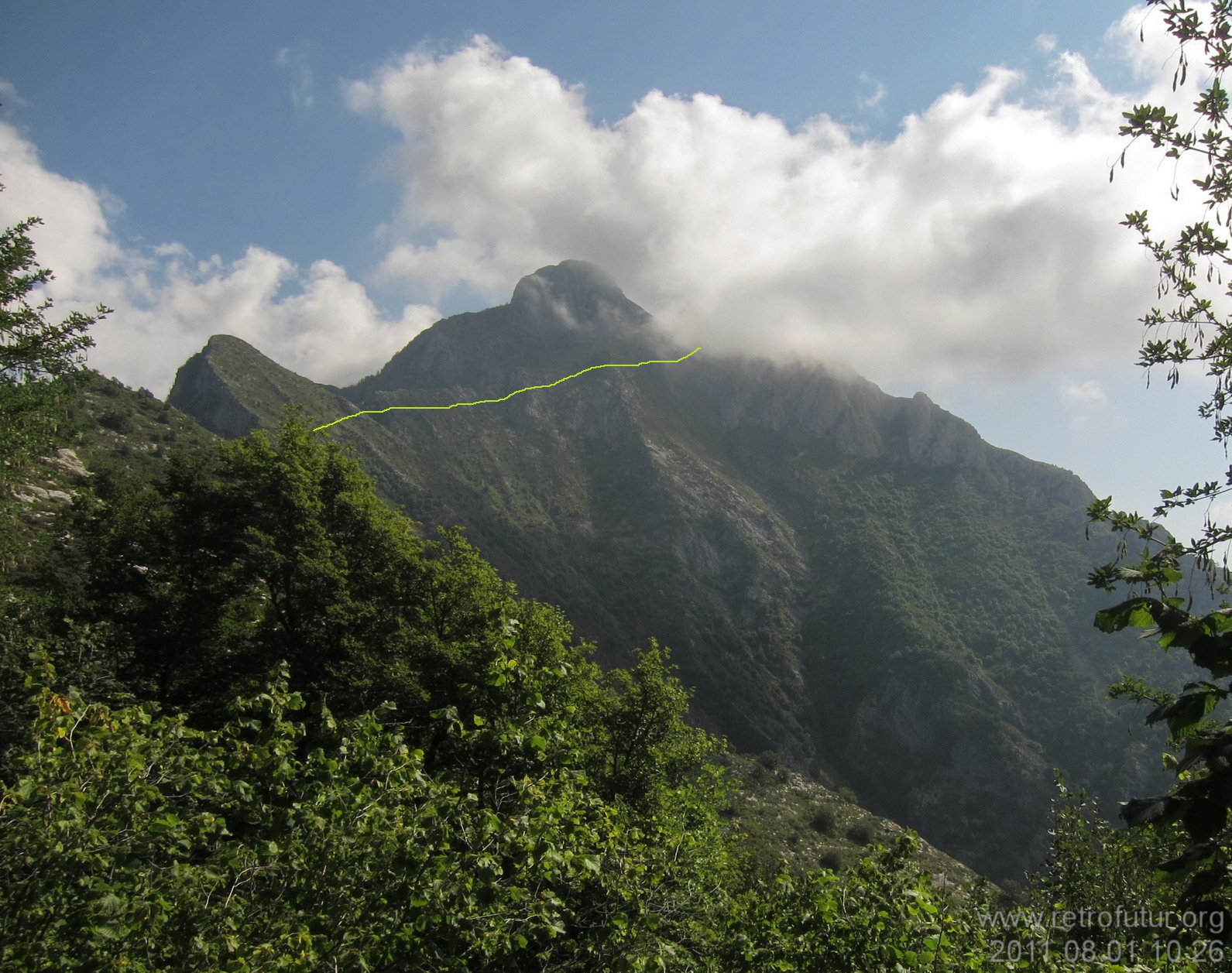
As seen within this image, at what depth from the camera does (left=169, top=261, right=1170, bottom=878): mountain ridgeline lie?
382ft

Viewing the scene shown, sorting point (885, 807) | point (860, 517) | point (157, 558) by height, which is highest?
point (860, 517)

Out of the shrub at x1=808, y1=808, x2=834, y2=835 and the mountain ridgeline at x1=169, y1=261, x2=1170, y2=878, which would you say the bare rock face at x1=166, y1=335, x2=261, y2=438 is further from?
the shrub at x1=808, y1=808, x2=834, y2=835

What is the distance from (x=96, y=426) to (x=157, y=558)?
6313 centimetres

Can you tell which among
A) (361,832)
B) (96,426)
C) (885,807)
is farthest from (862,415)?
(361,832)

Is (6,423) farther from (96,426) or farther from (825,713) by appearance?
(825,713)

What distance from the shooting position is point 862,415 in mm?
190250

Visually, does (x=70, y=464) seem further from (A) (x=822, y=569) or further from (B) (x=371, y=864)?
(A) (x=822, y=569)

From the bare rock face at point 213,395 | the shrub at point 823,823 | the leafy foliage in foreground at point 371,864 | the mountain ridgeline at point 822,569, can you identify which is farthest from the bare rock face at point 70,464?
the shrub at point 823,823

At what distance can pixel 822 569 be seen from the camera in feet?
502

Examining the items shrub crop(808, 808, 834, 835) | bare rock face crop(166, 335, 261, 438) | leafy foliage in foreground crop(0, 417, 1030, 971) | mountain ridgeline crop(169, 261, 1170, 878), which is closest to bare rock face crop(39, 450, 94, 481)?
bare rock face crop(166, 335, 261, 438)

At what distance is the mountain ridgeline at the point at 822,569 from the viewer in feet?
382

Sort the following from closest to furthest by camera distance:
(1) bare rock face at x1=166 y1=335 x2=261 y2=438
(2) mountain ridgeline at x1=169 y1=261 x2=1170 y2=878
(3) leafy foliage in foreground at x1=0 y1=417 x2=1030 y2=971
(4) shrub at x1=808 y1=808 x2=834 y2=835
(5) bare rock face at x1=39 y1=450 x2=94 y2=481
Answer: (3) leafy foliage in foreground at x1=0 y1=417 x2=1030 y2=971
(5) bare rock face at x1=39 y1=450 x2=94 y2=481
(4) shrub at x1=808 y1=808 x2=834 y2=835
(1) bare rock face at x1=166 y1=335 x2=261 y2=438
(2) mountain ridgeline at x1=169 y1=261 x2=1170 y2=878

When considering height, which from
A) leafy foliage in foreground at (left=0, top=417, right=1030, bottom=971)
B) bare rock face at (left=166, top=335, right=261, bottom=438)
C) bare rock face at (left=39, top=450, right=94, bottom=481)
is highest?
bare rock face at (left=166, top=335, right=261, bottom=438)

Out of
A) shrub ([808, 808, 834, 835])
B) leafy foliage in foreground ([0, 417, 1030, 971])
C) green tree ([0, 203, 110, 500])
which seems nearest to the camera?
leafy foliage in foreground ([0, 417, 1030, 971])
